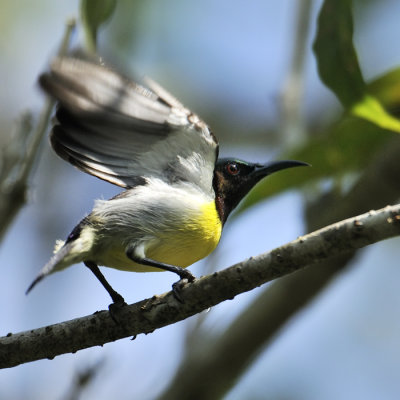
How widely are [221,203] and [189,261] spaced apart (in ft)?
1.80

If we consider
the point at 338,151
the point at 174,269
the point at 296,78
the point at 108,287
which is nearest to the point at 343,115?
the point at 338,151

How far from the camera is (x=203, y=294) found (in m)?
2.90

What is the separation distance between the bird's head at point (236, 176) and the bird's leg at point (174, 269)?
950mm

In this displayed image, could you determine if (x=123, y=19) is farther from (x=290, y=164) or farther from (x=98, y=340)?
(x=98, y=340)

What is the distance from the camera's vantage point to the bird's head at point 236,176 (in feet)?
15.0

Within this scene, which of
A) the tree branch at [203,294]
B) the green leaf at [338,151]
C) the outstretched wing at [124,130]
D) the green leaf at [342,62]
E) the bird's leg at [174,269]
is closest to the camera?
the tree branch at [203,294]

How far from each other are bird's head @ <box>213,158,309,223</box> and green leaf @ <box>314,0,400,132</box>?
754mm

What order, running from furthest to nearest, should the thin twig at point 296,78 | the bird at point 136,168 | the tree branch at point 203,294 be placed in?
the thin twig at point 296,78 < the bird at point 136,168 < the tree branch at point 203,294

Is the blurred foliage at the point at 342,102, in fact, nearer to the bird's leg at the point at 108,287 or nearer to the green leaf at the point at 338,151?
the green leaf at the point at 338,151

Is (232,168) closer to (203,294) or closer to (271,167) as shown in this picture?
(271,167)

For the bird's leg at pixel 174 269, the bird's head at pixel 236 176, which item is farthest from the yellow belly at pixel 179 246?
the bird's head at pixel 236 176

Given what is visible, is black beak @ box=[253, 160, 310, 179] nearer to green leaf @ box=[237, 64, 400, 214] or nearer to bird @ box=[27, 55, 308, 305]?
green leaf @ box=[237, 64, 400, 214]

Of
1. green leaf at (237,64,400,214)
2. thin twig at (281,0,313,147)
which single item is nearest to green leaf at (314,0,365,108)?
green leaf at (237,64,400,214)

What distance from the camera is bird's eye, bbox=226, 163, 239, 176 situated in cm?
465
